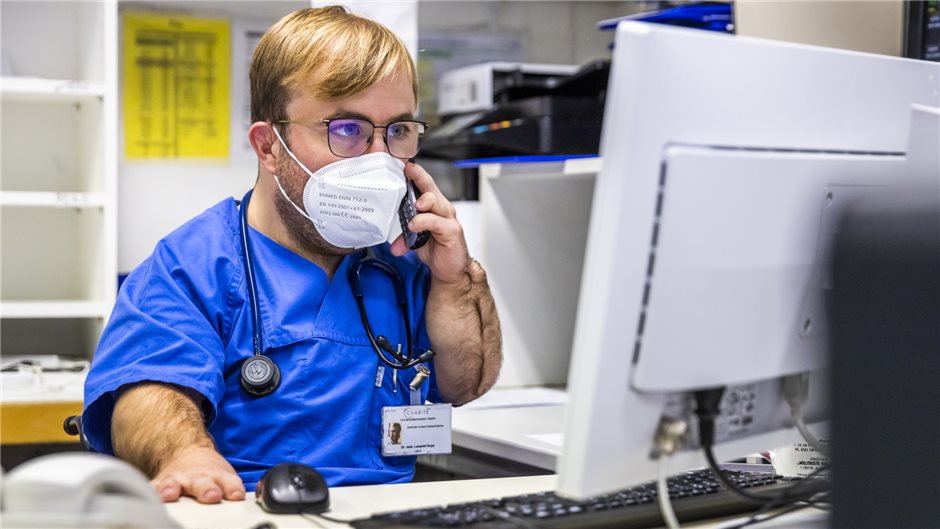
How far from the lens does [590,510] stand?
3.17ft

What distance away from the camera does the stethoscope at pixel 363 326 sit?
4.37 feet

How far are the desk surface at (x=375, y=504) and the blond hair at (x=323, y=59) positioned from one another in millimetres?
573

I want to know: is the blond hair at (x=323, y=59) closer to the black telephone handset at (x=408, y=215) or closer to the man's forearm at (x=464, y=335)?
the black telephone handset at (x=408, y=215)

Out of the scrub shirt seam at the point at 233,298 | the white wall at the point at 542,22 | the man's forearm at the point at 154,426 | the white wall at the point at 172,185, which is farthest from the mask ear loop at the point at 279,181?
the white wall at the point at 542,22

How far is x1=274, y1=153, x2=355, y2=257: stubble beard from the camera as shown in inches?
57.8

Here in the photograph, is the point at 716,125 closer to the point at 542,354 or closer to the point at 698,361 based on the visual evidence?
the point at 698,361

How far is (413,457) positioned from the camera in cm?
147

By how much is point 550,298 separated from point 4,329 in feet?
4.12

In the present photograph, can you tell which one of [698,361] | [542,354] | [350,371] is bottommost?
[542,354]

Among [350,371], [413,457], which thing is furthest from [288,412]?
[413,457]

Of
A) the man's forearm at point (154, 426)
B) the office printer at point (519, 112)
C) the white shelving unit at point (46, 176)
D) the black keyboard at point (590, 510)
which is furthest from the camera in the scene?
the white shelving unit at point (46, 176)

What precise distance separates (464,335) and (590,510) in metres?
0.62

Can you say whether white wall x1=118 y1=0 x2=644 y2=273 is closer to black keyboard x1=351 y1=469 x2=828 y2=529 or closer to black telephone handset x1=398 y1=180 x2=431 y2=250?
black telephone handset x1=398 y1=180 x2=431 y2=250

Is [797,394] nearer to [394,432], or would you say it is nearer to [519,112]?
[394,432]
